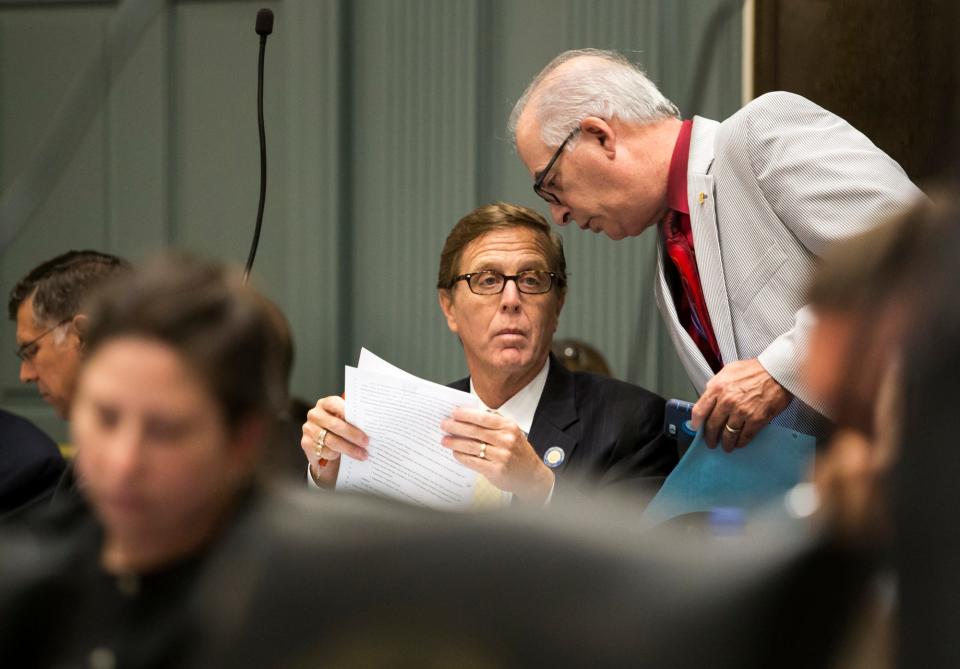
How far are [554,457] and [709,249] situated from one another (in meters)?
0.39

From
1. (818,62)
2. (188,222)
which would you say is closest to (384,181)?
(188,222)

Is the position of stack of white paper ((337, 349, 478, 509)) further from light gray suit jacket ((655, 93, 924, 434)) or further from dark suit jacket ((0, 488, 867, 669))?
dark suit jacket ((0, 488, 867, 669))

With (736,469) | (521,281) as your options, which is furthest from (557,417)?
(736,469)

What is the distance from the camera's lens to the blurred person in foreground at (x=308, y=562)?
1.52ft

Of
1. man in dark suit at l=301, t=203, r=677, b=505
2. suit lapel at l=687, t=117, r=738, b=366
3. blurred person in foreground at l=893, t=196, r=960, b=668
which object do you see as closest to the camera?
blurred person in foreground at l=893, t=196, r=960, b=668

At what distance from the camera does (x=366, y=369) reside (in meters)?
1.41

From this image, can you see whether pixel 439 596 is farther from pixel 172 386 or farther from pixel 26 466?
pixel 26 466

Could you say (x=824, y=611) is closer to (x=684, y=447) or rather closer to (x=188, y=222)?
(x=684, y=447)

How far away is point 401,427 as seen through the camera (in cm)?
133

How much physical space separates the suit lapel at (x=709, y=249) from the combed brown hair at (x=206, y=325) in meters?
1.19

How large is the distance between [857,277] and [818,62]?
6.69 feet

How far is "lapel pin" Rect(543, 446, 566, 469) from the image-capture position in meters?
1.69

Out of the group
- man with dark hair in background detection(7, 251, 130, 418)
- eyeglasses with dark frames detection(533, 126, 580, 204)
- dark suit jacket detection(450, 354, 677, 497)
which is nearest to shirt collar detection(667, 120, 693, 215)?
eyeglasses with dark frames detection(533, 126, 580, 204)

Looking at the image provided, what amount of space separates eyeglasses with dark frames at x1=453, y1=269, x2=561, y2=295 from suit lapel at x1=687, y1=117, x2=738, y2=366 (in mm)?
303
